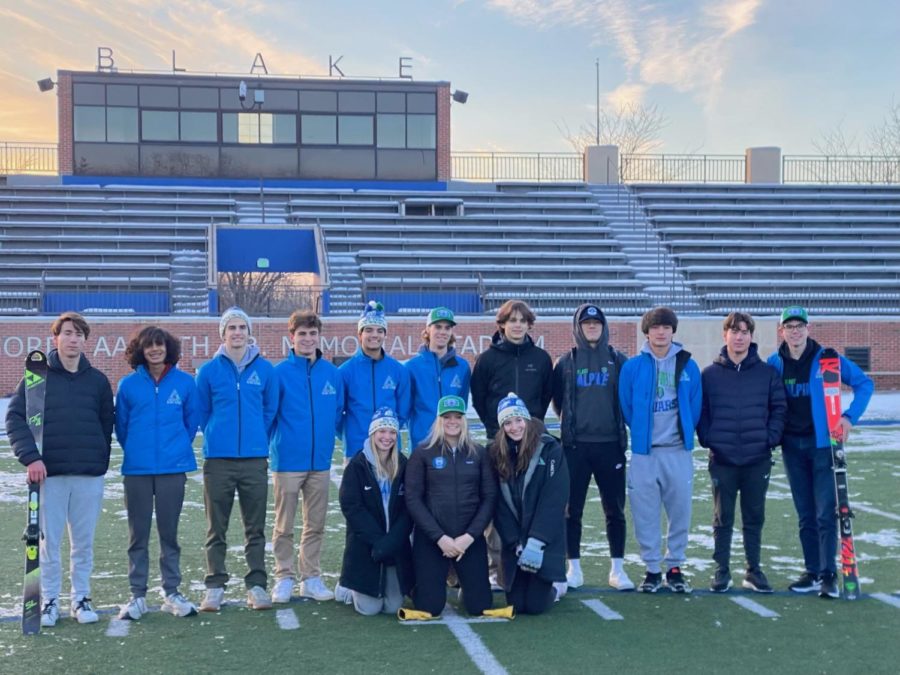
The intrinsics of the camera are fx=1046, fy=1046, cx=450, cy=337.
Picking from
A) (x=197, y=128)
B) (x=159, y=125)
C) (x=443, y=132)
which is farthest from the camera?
(x=443, y=132)

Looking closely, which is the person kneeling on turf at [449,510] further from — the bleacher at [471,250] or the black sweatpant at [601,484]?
the bleacher at [471,250]

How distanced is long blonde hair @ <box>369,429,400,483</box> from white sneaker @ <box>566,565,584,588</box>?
140 cm

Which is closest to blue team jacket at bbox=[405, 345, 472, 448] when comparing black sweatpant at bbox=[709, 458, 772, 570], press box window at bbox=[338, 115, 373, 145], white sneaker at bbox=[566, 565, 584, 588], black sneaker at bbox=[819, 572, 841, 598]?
white sneaker at bbox=[566, 565, 584, 588]

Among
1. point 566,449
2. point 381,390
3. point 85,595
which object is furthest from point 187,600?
point 566,449

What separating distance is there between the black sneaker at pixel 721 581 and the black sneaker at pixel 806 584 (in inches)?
17.0

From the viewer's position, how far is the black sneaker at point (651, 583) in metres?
6.88

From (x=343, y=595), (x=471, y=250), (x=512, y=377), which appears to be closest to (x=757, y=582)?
(x=512, y=377)

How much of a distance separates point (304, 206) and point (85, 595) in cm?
2398

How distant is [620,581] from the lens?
6.95m

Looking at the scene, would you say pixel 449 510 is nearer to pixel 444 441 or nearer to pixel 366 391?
pixel 444 441

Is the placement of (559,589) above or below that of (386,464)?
below

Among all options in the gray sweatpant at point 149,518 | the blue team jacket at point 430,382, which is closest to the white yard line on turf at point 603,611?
the blue team jacket at point 430,382

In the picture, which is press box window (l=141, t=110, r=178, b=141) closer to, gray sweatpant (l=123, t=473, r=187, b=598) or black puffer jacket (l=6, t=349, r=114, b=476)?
black puffer jacket (l=6, t=349, r=114, b=476)

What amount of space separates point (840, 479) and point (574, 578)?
1837mm
